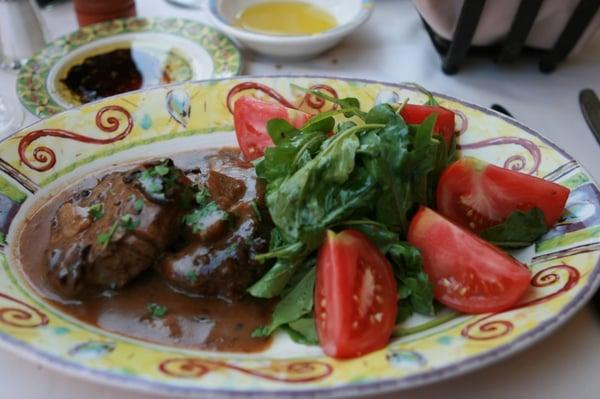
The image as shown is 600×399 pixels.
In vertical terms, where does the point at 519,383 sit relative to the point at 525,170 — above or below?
below

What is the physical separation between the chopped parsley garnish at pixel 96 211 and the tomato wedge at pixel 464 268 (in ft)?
2.84

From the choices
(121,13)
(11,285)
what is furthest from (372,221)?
(121,13)

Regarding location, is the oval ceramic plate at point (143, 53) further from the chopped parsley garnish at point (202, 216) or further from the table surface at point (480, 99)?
the chopped parsley garnish at point (202, 216)

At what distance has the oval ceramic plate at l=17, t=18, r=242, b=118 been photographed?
2.60m

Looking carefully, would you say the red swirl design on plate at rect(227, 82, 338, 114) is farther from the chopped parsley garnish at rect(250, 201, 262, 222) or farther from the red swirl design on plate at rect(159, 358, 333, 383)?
the red swirl design on plate at rect(159, 358, 333, 383)

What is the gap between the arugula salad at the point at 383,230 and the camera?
1.46 metres

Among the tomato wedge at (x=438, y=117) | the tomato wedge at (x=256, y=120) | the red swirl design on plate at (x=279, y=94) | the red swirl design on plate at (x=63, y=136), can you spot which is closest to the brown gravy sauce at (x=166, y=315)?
the red swirl design on plate at (x=63, y=136)

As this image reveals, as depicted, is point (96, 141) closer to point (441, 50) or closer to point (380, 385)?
point (380, 385)

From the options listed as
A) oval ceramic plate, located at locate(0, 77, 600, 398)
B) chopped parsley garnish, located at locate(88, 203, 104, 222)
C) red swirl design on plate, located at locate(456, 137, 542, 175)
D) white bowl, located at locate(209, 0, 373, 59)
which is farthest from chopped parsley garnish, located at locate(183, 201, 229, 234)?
white bowl, located at locate(209, 0, 373, 59)

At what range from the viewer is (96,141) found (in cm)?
213

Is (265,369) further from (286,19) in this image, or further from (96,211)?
(286,19)

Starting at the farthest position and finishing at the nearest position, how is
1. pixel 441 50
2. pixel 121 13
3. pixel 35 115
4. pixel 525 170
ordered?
pixel 121 13 → pixel 441 50 → pixel 35 115 → pixel 525 170

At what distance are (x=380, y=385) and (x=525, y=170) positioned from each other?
37.9 inches

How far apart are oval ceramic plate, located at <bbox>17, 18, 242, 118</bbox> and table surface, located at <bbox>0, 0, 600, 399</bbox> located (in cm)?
12
